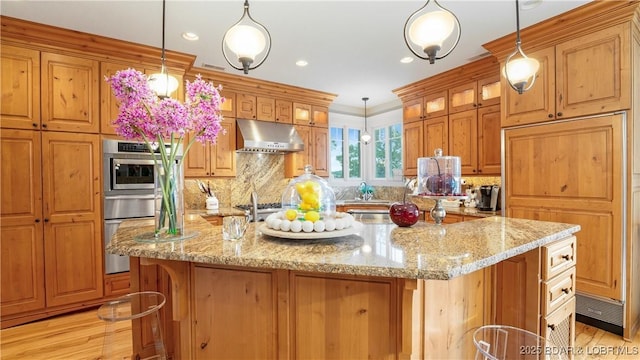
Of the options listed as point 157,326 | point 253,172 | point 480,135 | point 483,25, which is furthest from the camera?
point 253,172

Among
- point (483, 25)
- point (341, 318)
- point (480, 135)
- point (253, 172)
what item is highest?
point (483, 25)

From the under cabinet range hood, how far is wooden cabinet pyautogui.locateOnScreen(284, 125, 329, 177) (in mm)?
251

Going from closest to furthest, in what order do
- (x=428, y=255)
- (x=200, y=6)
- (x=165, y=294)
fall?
(x=428, y=255) < (x=165, y=294) < (x=200, y=6)

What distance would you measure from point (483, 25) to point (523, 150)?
1.23 m

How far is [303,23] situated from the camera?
2.59 metres

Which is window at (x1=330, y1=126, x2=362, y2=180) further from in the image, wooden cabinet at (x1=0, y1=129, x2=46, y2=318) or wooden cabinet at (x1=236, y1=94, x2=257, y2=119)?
wooden cabinet at (x1=0, y1=129, x2=46, y2=318)

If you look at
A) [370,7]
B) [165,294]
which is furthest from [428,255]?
[370,7]

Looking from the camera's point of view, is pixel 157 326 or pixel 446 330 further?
pixel 157 326

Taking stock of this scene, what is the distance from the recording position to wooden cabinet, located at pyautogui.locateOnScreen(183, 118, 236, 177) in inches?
144

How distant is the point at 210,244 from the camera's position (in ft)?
4.48

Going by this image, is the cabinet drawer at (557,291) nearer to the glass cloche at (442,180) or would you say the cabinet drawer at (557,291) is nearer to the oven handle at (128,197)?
the glass cloche at (442,180)

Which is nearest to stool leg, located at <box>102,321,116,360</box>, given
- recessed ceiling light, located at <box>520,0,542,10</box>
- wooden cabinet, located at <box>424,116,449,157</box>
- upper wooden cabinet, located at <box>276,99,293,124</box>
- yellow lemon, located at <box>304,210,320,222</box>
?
yellow lemon, located at <box>304,210,320,222</box>

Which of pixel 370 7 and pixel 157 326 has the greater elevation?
pixel 370 7

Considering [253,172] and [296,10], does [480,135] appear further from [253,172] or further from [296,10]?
[253,172]
